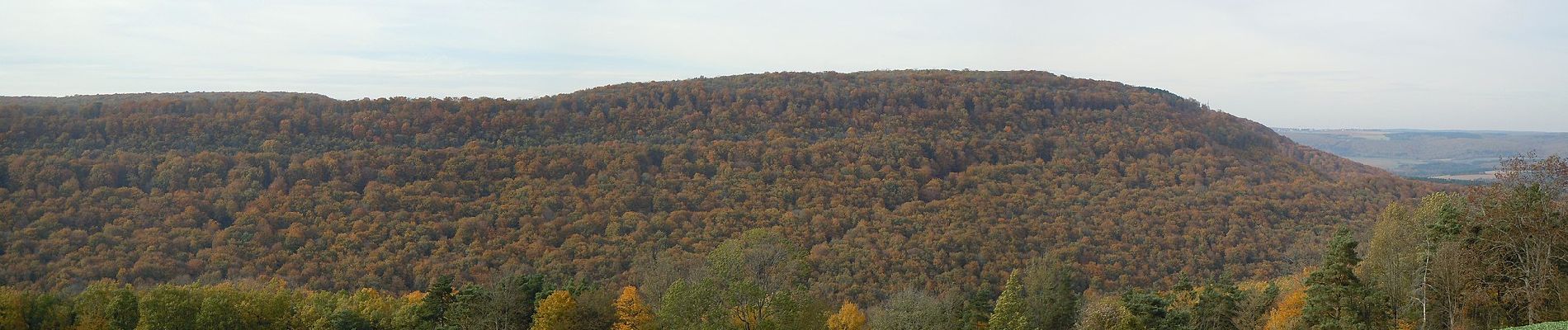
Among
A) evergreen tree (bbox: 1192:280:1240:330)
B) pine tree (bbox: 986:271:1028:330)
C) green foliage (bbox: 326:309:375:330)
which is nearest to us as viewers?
pine tree (bbox: 986:271:1028:330)

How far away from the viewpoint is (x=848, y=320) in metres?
32.2

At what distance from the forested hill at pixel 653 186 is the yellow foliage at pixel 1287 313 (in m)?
13.6

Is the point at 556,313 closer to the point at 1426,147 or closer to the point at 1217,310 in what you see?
the point at 1217,310

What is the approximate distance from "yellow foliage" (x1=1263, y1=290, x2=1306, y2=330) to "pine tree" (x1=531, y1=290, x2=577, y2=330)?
19362 millimetres

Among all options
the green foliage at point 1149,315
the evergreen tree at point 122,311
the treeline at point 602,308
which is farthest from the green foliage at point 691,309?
the evergreen tree at point 122,311

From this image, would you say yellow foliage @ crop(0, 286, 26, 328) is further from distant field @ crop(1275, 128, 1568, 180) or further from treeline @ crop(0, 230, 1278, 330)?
distant field @ crop(1275, 128, 1568, 180)

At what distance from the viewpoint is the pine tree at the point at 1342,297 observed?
22.0m

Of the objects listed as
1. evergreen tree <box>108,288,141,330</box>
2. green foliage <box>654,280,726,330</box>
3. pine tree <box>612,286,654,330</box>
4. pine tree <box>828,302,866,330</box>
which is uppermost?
green foliage <box>654,280,726,330</box>

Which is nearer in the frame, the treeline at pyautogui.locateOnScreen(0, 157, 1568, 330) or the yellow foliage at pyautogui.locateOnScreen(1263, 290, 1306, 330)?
the treeline at pyautogui.locateOnScreen(0, 157, 1568, 330)

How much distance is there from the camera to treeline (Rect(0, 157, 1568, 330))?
64.3 ft

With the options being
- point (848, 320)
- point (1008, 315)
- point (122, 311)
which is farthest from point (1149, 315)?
point (122, 311)

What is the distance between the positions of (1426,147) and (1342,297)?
483 ft

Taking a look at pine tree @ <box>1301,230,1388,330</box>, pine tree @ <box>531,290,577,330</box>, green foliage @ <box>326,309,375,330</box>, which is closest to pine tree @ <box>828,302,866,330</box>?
pine tree @ <box>531,290,577,330</box>

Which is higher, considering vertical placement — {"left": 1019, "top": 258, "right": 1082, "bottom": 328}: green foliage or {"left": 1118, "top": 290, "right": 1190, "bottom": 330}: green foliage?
{"left": 1118, "top": 290, "right": 1190, "bottom": 330}: green foliage
